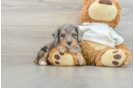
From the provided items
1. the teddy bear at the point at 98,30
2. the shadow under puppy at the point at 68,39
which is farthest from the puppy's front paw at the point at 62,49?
the teddy bear at the point at 98,30

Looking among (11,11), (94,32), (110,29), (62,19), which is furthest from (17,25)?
(110,29)

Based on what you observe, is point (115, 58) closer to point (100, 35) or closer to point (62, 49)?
point (100, 35)

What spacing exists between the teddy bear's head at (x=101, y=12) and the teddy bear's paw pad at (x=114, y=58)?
1.02 ft

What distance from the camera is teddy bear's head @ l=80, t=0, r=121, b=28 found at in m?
0.98

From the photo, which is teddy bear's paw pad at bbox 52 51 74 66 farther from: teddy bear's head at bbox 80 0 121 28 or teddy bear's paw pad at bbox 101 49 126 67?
teddy bear's head at bbox 80 0 121 28

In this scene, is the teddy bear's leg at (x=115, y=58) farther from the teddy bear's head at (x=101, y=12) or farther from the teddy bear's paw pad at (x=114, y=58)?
the teddy bear's head at (x=101, y=12)

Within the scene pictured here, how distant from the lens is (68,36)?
2.82 ft

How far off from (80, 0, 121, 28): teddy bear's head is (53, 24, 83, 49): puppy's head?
0.76 feet

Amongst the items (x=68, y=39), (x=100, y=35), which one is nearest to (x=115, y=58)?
(x=100, y=35)

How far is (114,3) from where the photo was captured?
1.05 meters

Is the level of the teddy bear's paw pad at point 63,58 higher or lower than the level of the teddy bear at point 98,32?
lower

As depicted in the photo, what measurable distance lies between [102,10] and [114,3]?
0.16 m

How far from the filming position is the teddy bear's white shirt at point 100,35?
1.00 m

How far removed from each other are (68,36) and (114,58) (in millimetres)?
345
